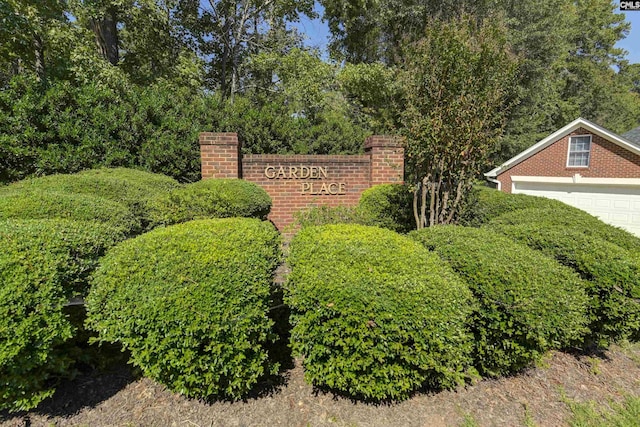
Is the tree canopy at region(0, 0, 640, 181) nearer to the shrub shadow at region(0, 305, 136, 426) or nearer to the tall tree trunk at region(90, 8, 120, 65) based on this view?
the tall tree trunk at region(90, 8, 120, 65)

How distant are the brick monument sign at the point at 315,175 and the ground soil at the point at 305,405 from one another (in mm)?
4317

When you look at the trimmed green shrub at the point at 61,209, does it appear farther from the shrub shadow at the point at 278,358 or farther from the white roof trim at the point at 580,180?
the white roof trim at the point at 580,180

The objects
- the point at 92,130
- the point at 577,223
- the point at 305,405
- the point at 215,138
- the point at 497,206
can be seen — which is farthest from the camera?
the point at 92,130

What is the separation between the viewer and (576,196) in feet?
36.7

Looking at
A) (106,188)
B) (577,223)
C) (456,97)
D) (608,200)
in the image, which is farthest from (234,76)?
(608,200)

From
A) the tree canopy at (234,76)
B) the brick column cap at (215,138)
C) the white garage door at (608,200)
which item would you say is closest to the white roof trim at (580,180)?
the white garage door at (608,200)

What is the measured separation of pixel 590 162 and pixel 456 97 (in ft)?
36.5

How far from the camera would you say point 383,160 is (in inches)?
→ 263

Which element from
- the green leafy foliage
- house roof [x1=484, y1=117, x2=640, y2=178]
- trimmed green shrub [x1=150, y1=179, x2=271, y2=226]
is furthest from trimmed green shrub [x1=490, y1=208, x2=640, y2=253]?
the green leafy foliage

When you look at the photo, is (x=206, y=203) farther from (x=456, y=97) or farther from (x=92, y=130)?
(x=92, y=130)

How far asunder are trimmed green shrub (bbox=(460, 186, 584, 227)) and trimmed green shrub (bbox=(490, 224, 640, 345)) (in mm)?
2069

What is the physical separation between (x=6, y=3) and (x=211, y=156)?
6195 millimetres

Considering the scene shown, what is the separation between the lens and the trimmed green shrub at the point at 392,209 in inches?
207

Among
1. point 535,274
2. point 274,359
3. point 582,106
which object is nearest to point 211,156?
point 274,359
